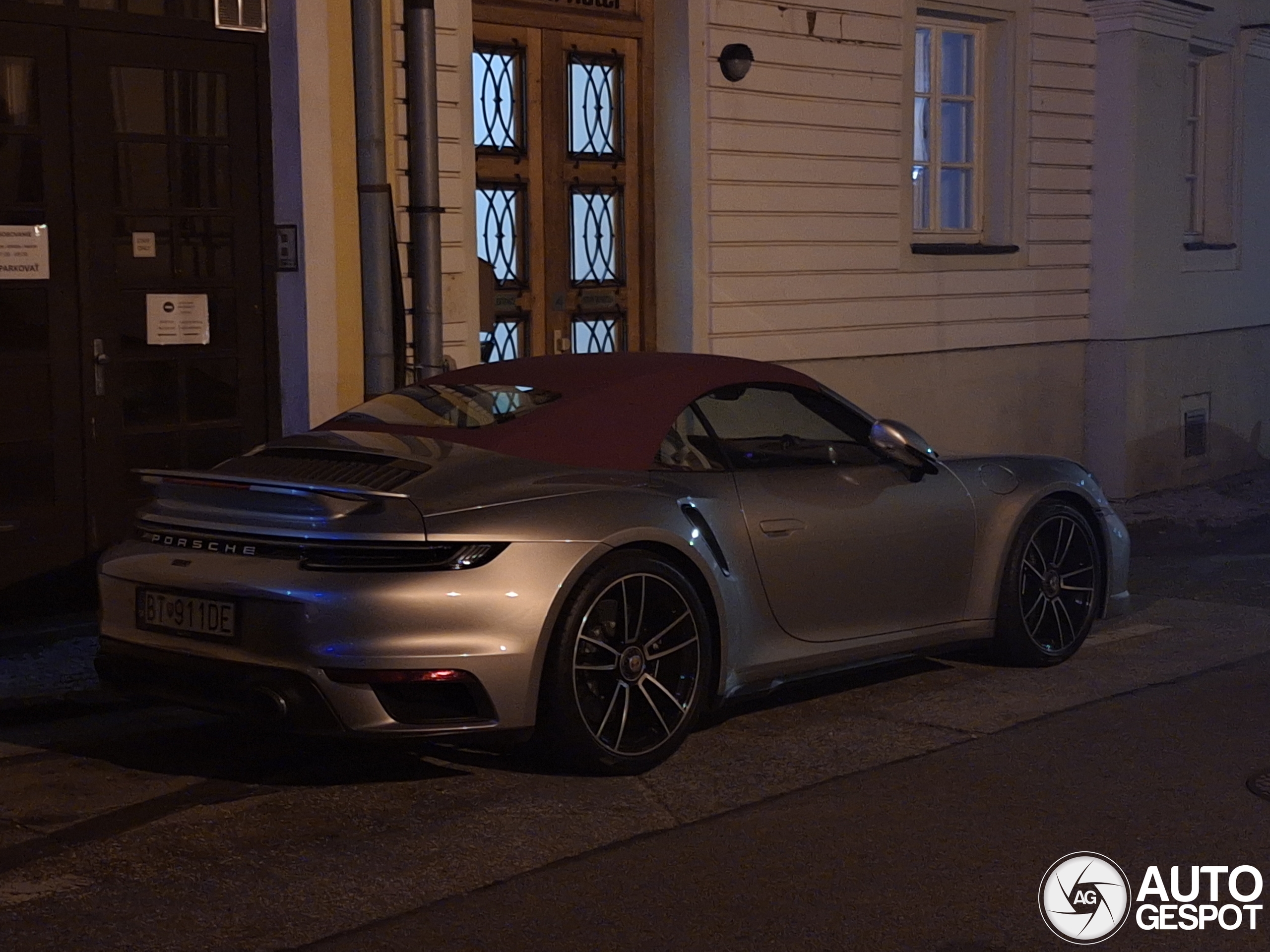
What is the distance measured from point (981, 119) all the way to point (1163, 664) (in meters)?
8.06

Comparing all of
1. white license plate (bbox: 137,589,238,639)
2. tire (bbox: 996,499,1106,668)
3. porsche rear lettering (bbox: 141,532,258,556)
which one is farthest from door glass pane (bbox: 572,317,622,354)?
white license plate (bbox: 137,589,238,639)

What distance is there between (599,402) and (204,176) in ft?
13.0

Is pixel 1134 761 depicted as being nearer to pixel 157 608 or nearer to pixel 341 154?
pixel 157 608

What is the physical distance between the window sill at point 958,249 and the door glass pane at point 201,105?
6138mm

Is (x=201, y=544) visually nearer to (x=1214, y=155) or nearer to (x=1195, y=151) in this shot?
(x=1195, y=151)

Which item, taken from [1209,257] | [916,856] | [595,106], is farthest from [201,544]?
[1209,257]

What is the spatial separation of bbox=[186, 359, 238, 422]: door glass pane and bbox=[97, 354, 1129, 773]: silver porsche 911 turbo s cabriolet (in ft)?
9.44

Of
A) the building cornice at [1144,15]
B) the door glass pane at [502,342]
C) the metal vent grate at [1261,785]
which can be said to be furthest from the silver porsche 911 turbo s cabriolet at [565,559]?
the building cornice at [1144,15]

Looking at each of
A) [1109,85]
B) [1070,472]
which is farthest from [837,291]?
[1070,472]

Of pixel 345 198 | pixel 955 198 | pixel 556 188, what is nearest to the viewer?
pixel 345 198

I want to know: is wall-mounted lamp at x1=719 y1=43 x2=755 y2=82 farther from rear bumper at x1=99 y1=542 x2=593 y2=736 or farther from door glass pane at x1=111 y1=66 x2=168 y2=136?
rear bumper at x1=99 y1=542 x2=593 y2=736

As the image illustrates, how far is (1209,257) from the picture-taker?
1620 cm

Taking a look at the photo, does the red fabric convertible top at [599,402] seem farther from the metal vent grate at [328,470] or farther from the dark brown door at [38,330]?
the dark brown door at [38,330]

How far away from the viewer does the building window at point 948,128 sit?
46.2ft
